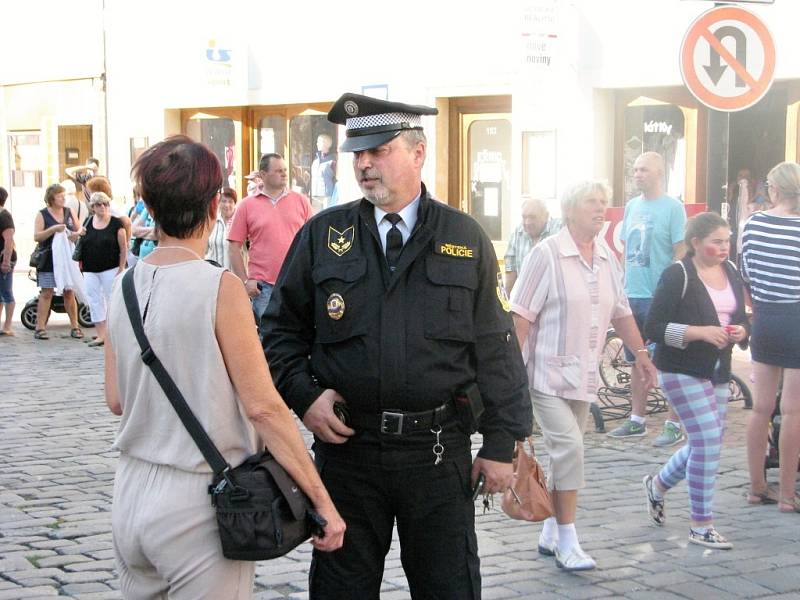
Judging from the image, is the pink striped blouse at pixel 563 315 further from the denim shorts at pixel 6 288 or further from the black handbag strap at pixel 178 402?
the denim shorts at pixel 6 288

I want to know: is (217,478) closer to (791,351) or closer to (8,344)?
(791,351)

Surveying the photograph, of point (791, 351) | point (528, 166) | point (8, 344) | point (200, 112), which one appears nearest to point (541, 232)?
point (791, 351)

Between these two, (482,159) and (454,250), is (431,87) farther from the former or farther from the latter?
(454,250)

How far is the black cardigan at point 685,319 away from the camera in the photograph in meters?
7.03

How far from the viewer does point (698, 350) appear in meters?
7.02

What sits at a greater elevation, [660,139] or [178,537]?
[660,139]

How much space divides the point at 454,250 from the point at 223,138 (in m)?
18.6

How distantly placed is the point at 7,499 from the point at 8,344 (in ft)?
27.3

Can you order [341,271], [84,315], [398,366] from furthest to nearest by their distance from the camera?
[84,315] → [341,271] → [398,366]

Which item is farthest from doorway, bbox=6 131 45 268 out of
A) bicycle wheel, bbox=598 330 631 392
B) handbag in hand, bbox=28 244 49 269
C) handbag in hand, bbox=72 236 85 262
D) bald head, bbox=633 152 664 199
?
bald head, bbox=633 152 664 199

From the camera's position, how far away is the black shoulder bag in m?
3.32

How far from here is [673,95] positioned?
51.6ft

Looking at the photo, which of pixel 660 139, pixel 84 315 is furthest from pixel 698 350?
pixel 84 315

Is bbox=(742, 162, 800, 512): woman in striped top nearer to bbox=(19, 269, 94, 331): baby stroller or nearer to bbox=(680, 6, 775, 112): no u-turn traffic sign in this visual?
bbox=(680, 6, 775, 112): no u-turn traffic sign
